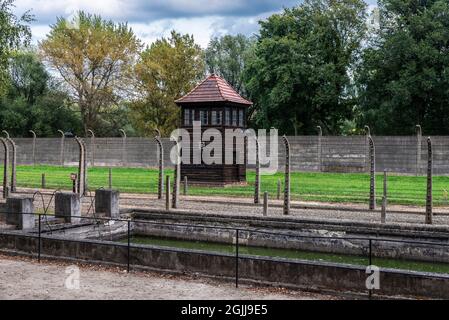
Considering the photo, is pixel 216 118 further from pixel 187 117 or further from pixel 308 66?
pixel 308 66

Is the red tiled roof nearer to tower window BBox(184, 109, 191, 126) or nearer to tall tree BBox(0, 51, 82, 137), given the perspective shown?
tower window BBox(184, 109, 191, 126)

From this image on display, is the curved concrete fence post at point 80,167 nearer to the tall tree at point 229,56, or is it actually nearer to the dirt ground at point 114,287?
the dirt ground at point 114,287

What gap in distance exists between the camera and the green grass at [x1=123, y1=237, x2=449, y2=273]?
14562 millimetres

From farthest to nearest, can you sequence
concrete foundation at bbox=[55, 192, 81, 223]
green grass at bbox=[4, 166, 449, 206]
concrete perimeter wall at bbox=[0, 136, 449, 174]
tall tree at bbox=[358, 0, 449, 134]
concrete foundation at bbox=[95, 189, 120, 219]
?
tall tree at bbox=[358, 0, 449, 134], concrete perimeter wall at bbox=[0, 136, 449, 174], green grass at bbox=[4, 166, 449, 206], concrete foundation at bbox=[95, 189, 120, 219], concrete foundation at bbox=[55, 192, 81, 223]

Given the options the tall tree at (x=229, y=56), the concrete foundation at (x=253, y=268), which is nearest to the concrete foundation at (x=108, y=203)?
the concrete foundation at (x=253, y=268)

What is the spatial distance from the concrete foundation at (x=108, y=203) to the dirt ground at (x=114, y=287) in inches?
252

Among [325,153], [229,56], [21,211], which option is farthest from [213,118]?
[229,56]

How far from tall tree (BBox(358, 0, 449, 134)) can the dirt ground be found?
31.4 m

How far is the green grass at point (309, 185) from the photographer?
2406 centimetres

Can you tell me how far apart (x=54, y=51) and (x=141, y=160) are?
23.1 m

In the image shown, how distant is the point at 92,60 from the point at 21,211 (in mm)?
44795

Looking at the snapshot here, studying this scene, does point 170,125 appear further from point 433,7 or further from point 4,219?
point 4,219

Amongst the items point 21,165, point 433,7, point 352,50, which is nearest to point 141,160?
point 21,165

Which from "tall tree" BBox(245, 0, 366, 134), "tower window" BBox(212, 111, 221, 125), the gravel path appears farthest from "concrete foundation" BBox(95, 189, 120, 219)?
"tall tree" BBox(245, 0, 366, 134)
